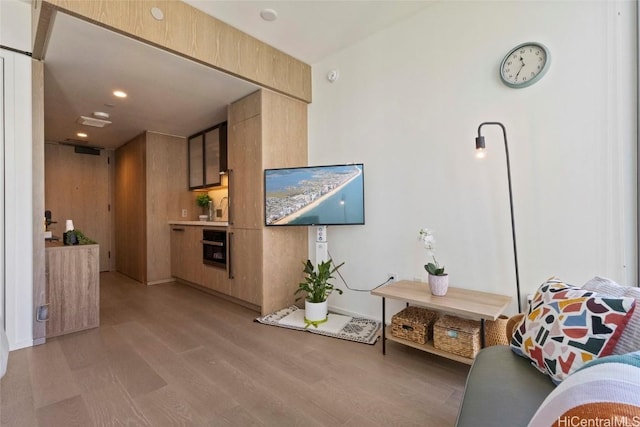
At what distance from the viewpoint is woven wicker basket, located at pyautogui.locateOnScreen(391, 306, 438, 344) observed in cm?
212

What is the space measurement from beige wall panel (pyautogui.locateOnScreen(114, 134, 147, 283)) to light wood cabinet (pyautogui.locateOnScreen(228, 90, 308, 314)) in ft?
6.78

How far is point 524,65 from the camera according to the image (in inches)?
79.9

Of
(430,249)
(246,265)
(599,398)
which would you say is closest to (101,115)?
(246,265)

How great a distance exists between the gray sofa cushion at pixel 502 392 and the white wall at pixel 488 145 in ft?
3.49

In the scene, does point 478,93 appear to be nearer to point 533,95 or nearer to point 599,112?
point 533,95

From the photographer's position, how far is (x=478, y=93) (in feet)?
7.34

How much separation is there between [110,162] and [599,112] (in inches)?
281

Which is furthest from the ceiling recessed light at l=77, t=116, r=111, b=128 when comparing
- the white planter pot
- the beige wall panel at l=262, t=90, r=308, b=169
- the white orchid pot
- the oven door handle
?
the white orchid pot

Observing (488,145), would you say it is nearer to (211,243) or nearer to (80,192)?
(211,243)

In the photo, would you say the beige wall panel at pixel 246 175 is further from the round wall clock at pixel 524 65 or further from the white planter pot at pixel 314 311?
the round wall clock at pixel 524 65

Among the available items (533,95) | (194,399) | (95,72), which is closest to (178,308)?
(194,399)

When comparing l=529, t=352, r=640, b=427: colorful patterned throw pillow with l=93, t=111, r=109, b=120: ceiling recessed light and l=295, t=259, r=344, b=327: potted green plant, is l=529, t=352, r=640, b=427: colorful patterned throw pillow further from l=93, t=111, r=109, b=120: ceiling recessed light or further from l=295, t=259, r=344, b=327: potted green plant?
l=93, t=111, r=109, b=120: ceiling recessed light

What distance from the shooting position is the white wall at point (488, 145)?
175 cm

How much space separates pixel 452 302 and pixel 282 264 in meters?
1.86
